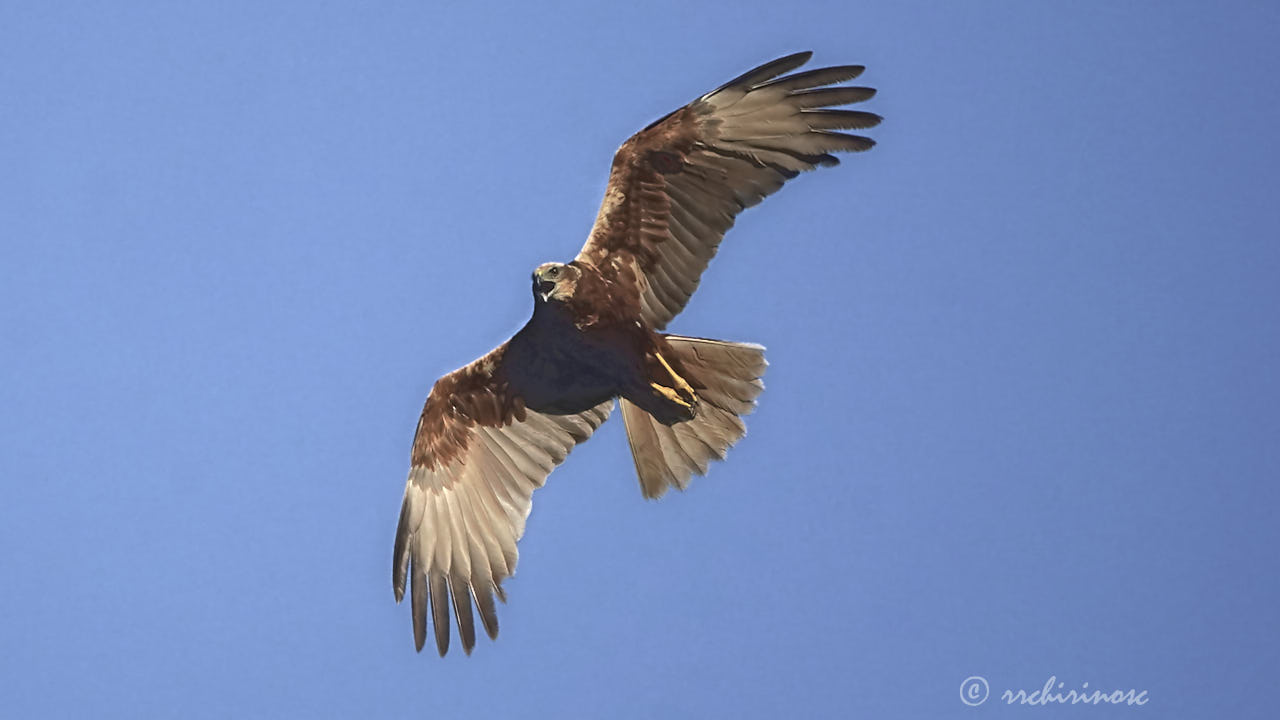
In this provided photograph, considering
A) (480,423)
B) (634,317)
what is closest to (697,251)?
(634,317)

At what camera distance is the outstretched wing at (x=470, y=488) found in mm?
9602

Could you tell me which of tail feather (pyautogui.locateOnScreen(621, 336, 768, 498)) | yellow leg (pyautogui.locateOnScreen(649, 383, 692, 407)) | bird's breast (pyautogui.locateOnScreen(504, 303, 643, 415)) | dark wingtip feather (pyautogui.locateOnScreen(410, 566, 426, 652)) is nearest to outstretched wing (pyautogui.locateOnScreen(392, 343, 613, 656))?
dark wingtip feather (pyautogui.locateOnScreen(410, 566, 426, 652))

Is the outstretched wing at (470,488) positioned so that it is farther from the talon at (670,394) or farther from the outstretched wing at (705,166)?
the outstretched wing at (705,166)

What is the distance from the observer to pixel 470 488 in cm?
999

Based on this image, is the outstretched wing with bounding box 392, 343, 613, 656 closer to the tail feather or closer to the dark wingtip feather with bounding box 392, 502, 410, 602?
the dark wingtip feather with bounding box 392, 502, 410, 602

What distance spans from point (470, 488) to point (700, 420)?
178 centimetres

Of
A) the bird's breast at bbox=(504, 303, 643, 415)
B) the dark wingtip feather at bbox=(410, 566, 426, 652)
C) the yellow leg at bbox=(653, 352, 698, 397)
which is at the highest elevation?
the bird's breast at bbox=(504, 303, 643, 415)

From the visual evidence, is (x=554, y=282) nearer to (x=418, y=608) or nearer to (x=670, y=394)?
(x=670, y=394)

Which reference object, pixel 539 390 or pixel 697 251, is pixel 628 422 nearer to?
pixel 539 390

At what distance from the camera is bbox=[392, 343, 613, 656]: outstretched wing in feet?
31.5

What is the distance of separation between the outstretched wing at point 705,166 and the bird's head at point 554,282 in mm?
451

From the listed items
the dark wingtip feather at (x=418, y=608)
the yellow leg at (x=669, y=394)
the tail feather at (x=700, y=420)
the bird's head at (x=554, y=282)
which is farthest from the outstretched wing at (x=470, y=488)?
the bird's head at (x=554, y=282)

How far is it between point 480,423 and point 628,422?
109 centimetres

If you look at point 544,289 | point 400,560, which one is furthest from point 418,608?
point 544,289
